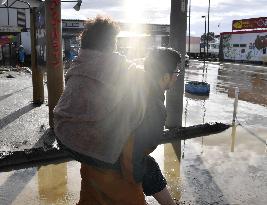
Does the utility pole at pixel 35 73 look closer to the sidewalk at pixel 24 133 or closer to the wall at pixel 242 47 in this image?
the sidewalk at pixel 24 133

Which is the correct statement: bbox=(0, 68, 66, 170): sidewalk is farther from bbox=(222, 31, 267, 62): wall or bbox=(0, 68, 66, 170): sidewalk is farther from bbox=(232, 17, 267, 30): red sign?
bbox=(232, 17, 267, 30): red sign

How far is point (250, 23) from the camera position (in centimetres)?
4256

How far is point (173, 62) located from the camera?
2371 millimetres

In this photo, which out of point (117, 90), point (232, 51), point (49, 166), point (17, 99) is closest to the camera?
point (117, 90)

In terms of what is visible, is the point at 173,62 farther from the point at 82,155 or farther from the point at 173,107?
the point at 173,107

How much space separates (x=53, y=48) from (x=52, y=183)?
2971mm

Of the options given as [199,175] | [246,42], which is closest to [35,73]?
[199,175]

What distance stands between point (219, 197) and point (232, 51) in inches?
1541

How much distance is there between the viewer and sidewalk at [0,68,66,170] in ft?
19.8

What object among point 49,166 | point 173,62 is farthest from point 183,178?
point 173,62

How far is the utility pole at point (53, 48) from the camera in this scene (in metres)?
6.82

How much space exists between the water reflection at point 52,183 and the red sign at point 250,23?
1595 inches

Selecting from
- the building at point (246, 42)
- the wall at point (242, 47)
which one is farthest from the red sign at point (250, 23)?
the wall at point (242, 47)

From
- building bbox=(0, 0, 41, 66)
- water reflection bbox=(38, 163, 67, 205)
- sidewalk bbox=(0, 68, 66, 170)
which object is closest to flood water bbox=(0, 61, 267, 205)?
water reflection bbox=(38, 163, 67, 205)
